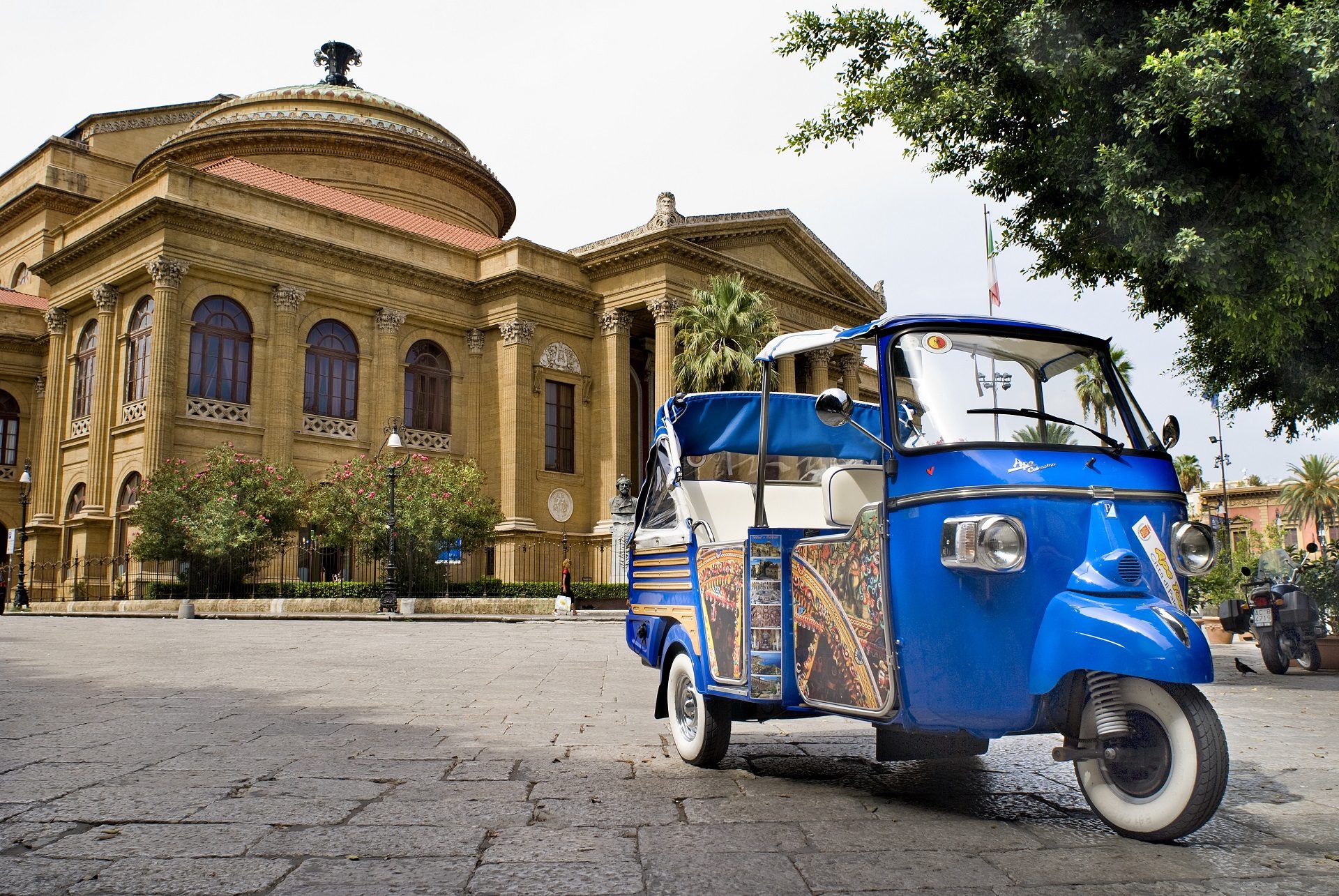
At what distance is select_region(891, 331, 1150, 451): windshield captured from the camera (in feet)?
15.6

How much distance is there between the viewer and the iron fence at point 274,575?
2909cm

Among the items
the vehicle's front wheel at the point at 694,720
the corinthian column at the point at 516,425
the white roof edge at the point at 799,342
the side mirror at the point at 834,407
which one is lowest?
the vehicle's front wheel at the point at 694,720

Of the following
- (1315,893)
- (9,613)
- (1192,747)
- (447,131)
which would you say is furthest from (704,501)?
(447,131)

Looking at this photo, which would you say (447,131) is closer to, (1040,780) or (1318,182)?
(1318,182)

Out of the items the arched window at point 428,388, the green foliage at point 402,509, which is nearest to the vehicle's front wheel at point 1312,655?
the green foliage at point 402,509

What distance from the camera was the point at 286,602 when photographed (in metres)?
27.7

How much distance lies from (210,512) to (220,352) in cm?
690

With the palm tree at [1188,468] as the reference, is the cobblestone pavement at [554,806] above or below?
below

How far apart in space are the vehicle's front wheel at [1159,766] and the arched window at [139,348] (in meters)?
32.3

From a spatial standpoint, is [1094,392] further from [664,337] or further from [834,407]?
[664,337]

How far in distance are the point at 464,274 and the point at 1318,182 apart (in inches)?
1304

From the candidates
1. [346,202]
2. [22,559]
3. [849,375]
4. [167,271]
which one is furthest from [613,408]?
[22,559]

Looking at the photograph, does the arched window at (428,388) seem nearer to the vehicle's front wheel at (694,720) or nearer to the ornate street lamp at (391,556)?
the ornate street lamp at (391,556)

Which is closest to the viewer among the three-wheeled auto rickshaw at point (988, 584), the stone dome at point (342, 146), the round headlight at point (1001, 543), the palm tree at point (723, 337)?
the three-wheeled auto rickshaw at point (988, 584)
